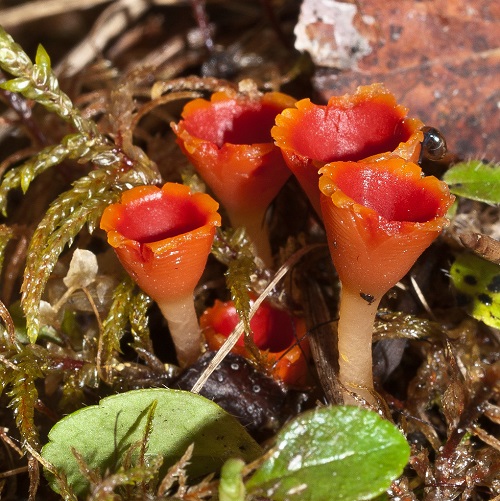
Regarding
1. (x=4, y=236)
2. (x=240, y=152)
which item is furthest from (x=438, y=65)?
(x=4, y=236)

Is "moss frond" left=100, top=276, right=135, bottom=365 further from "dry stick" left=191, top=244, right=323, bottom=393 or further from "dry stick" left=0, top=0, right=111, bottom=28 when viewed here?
"dry stick" left=0, top=0, right=111, bottom=28

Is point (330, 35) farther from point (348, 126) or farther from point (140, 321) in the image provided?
point (140, 321)

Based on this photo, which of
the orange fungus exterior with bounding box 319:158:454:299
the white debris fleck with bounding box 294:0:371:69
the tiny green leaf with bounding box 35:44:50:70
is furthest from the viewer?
the white debris fleck with bounding box 294:0:371:69

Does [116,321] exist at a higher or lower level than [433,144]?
lower

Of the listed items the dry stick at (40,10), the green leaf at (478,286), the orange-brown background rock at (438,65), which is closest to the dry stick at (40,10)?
the dry stick at (40,10)

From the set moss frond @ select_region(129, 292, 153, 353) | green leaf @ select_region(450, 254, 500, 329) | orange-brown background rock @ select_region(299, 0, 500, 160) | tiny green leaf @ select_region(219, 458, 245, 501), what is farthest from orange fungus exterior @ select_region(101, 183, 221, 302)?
orange-brown background rock @ select_region(299, 0, 500, 160)

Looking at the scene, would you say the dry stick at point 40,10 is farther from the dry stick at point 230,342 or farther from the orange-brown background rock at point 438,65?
the dry stick at point 230,342

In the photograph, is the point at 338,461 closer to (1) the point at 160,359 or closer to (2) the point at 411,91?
(1) the point at 160,359
